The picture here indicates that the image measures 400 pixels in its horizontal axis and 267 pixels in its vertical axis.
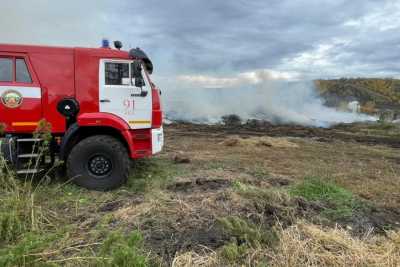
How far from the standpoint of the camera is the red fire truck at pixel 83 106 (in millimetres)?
6484

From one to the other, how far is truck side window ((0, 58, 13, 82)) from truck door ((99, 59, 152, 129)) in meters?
1.53

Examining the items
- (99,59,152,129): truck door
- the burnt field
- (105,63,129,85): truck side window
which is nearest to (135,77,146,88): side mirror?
(99,59,152,129): truck door

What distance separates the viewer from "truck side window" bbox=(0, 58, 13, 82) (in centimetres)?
645

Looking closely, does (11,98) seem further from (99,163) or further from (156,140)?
(156,140)

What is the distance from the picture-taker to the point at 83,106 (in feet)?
22.0

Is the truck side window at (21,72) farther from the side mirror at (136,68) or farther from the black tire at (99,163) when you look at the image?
the side mirror at (136,68)

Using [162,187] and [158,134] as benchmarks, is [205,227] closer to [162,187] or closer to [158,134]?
[162,187]

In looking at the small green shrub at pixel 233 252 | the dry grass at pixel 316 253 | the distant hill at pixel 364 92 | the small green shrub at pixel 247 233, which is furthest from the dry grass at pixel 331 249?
the distant hill at pixel 364 92

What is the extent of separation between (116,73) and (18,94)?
5.65 ft

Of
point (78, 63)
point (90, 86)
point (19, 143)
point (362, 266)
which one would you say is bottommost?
point (362, 266)

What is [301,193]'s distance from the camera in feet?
20.2

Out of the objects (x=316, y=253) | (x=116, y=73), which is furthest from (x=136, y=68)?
(x=316, y=253)

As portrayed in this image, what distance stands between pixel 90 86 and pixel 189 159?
12.6 feet

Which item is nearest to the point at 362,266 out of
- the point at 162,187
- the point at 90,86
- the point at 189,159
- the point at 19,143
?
the point at 162,187
